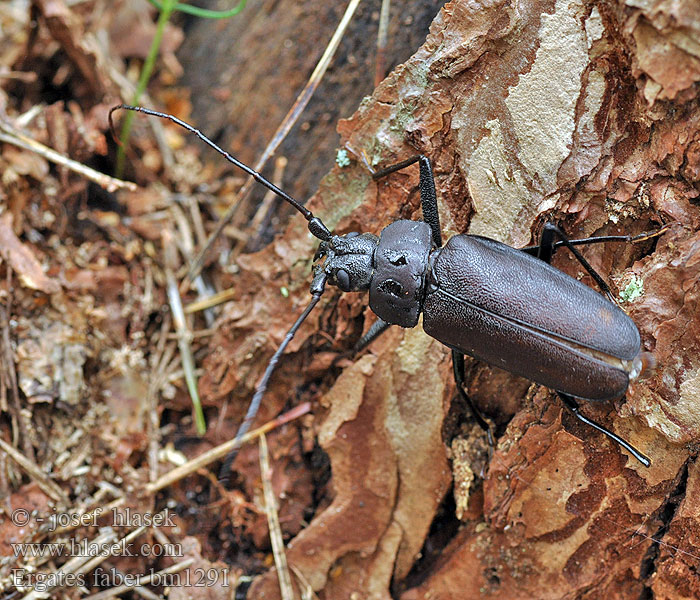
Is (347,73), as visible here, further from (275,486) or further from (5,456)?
(5,456)

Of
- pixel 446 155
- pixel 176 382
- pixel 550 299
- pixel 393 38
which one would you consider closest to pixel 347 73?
pixel 393 38

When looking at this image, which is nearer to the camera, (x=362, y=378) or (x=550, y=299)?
(x=550, y=299)

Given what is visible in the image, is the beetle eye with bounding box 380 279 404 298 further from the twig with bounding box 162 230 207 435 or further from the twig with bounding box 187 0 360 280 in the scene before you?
the twig with bounding box 162 230 207 435

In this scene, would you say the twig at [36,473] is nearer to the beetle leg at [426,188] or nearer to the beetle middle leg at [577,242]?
the beetle leg at [426,188]

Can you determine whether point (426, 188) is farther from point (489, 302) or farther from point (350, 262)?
point (489, 302)

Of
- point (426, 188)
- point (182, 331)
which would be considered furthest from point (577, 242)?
point (182, 331)

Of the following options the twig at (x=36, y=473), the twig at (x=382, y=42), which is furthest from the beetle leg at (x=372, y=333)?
the twig at (x=36, y=473)
